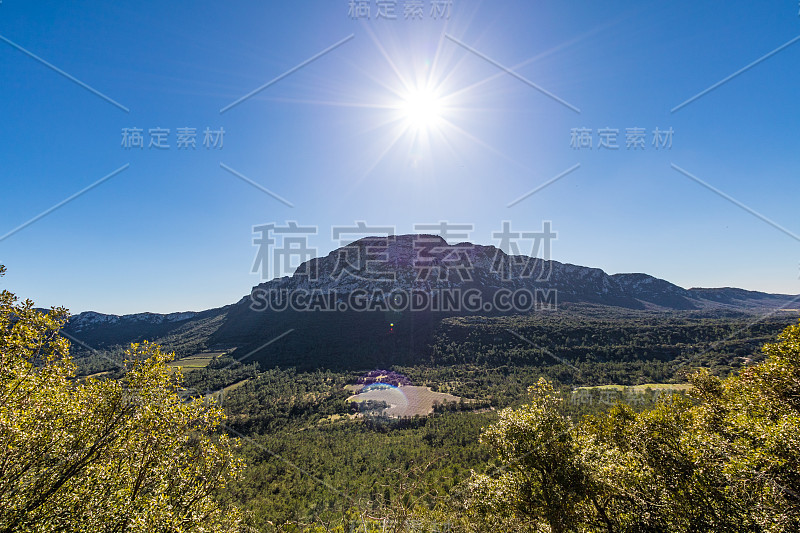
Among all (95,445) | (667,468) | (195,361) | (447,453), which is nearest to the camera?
(95,445)

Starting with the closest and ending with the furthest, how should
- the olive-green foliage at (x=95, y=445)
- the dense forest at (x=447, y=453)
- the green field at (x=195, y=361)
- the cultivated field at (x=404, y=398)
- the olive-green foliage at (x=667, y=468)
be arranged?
the olive-green foliage at (x=95, y=445) → the dense forest at (x=447, y=453) → the olive-green foliage at (x=667, y=468) → the cultivated field at (x=404, y=398) → the green field at (x=195, y=361)

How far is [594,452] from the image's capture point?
611 inches

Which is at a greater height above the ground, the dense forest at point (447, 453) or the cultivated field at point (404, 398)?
the dense forest at point (447, 453)

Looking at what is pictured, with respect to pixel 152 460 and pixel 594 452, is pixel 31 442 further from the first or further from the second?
pixel 594 452

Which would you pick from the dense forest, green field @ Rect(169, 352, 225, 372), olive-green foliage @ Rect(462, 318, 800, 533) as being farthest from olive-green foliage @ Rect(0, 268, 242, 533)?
green field @ Rect(169, 352, 225, 372)

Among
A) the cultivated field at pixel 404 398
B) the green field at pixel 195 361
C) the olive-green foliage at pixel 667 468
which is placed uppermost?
the olive-green foliage at pixel 667 468

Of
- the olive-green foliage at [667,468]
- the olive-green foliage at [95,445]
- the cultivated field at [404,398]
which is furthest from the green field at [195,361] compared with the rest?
the olive-green foliage at [667,468]

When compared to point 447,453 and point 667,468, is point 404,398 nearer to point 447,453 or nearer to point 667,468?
point 447,453

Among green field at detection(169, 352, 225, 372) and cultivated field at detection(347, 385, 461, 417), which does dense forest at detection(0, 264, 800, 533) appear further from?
green field at detection(169, 352, 225, 372)

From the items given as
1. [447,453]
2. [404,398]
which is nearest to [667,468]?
[447,453]

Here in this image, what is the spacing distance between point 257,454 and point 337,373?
71741mm

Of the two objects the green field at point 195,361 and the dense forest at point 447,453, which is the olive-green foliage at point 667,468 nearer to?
Result: the dense forest at point 447,453

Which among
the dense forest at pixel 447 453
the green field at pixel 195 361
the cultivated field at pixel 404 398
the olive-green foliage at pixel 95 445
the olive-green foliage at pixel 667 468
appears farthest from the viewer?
the green field at pixel 195 361

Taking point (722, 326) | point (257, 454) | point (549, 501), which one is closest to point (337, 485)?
point (257, 454)
